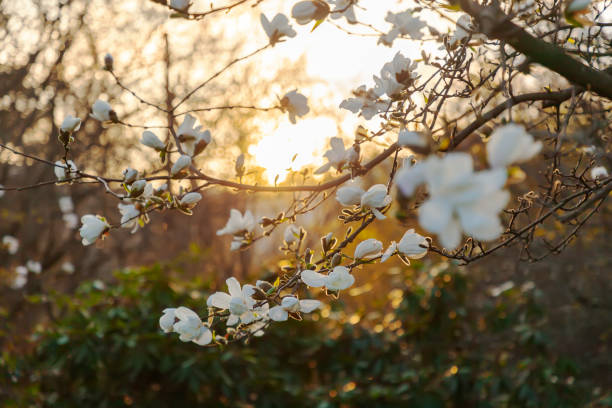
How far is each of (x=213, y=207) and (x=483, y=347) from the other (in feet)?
10.4

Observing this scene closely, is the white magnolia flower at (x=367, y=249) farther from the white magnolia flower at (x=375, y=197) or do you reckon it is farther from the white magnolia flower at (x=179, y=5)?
the white magnolia flower at (x=179, y=5)

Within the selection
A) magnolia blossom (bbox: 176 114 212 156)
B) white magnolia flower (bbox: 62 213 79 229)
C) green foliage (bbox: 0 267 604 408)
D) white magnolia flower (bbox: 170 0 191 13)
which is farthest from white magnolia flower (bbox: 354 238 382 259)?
white magnolia flower (bbox: 62 213 79 229)

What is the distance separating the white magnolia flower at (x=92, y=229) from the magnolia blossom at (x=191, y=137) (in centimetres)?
27

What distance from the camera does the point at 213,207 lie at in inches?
213

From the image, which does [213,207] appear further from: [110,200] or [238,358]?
[238,358]

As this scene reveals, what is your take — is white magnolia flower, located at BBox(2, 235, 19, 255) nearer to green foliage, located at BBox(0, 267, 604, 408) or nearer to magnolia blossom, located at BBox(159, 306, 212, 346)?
green foliage, located at BBox(0, 267, 604, 408)

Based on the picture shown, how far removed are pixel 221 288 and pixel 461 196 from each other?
3.00 metres

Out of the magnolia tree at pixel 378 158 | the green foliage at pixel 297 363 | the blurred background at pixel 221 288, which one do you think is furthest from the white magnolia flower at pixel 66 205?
the magnolia tree at pixel 378 158

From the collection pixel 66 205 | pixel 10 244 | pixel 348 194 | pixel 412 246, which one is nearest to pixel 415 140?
pixel 348 194

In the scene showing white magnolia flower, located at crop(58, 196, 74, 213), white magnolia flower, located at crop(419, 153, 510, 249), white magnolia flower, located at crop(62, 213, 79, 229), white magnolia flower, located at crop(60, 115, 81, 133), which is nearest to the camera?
white magnolia flower, located at crop(419, 153, 510, 249)

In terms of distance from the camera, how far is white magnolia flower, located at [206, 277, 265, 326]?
1067 millimetres

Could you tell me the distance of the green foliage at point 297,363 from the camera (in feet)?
8.66

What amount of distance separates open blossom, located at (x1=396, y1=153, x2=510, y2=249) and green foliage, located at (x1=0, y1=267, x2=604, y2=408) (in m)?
2.11

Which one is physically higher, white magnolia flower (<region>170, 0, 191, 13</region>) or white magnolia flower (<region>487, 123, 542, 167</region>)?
white magnolia flower (<region>170, 0, 191, 13</region>)
